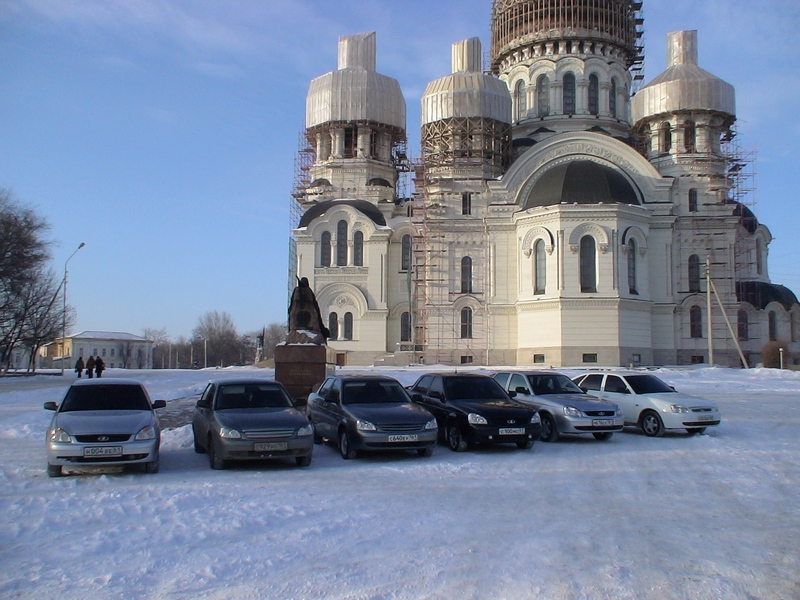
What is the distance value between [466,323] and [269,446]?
35.9m

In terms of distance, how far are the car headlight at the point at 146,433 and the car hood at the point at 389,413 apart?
3.27 meters

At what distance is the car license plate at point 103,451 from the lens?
10.9 meters

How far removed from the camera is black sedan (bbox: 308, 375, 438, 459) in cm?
1273

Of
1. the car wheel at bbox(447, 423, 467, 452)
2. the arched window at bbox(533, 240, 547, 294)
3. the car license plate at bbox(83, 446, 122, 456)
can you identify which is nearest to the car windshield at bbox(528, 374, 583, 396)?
the car wheel at bbox(447, 423, 467, 452)

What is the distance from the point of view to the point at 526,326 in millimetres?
44719

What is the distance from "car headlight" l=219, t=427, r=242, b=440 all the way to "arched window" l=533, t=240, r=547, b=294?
A: 1348 inches

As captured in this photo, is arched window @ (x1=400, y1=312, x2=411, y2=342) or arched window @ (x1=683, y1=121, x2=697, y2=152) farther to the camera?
arched window @ (x1=400, y1=312, x2=411, y2=342)

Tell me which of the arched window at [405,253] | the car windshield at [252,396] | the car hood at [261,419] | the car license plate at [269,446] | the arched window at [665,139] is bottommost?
the car license plate at [269,446]

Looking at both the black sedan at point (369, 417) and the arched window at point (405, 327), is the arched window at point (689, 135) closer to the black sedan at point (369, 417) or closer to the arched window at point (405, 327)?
the arched window at point (405, 327)

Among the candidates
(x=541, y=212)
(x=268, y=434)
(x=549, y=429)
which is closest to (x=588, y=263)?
(x=541, y=212)

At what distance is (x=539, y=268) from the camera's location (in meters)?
44.6

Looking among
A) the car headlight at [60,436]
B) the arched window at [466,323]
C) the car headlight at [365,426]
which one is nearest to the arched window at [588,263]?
the arched window at [466,323]

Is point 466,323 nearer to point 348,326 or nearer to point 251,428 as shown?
point 348,326

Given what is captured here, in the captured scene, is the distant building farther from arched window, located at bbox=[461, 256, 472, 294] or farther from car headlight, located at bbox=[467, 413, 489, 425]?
car headlight, located at bbox=[467, 413, 489, 425]
